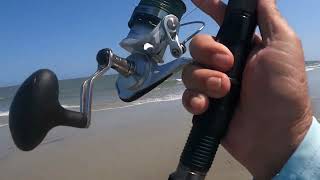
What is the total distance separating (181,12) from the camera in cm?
135

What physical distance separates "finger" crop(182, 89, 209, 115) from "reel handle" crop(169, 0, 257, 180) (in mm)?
14

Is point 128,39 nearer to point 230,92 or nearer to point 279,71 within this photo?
point 230,92

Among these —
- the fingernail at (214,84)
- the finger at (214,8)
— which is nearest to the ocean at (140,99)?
the finger at (214,8)

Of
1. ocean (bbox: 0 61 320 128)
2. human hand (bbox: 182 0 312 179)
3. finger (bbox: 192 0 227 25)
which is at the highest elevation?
finger (bbox: 192 0 227 25)

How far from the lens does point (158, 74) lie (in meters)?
1.20

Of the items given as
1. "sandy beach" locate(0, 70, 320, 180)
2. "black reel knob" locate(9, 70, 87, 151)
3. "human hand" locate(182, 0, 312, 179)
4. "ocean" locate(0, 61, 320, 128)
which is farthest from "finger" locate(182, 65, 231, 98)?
"sandy beach" locate(0, 70, 320, 180)

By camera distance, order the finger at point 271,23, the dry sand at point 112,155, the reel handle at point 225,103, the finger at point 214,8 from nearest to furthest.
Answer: the reel handle at point 225,103 < the finger at point 271,23 < the finger at point 214,8 < the dry sand at point 112,155

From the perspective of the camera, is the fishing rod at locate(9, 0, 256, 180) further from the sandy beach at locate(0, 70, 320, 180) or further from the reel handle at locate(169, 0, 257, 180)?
the sandy beach at locate(0, 70, 320, 180)

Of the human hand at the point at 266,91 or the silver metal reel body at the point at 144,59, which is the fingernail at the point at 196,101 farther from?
the silver metal reel body at the point at 144,59

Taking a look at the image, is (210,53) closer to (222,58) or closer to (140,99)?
(222,58)

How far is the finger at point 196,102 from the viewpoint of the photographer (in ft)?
→ 3.96

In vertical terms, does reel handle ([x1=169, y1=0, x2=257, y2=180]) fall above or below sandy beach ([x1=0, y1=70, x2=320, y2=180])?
above

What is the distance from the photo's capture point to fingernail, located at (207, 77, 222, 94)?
118 cm

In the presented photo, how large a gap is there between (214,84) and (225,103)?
67 mm
